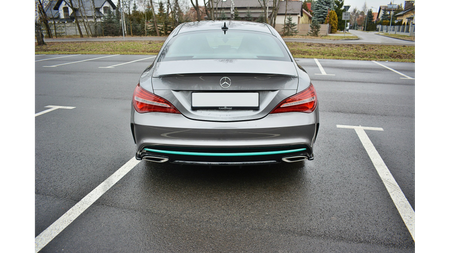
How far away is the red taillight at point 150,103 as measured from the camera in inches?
107

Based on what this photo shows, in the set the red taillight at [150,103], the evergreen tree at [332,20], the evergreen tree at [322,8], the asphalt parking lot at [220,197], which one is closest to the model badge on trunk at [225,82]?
the red taillight at [150,103]

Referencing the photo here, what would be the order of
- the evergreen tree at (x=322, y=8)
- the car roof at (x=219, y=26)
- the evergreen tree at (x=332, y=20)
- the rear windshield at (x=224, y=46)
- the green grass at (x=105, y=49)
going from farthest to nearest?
1. the evergreen tree at (x=322, y=8)
2. the evergreen tree at (x=332, y=20)
3. the green grass at (x=105, y=49)
4. the car roof at (x=219, y=26)
5. the rear windshield at (x=224, y=46)

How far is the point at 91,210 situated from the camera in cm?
276

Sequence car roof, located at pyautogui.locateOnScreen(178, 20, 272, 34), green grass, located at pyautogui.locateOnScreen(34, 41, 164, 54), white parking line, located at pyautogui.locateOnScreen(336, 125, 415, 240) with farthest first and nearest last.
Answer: green grass, located at pyautogui.locateOnScreen(34, 41, 164, 54) < car roof, located at pyautogui.locateOnScreen(178, 20, 272, 34) < white parking line, located at pyautogui.locateOnScreen(336, 125, 415, 240)

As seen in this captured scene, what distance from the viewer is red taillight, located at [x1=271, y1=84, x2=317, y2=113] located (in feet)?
8.95

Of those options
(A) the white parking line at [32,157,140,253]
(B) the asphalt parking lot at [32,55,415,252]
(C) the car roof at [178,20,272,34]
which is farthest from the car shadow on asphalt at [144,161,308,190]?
(C) the car roof at [178,20,272,34]

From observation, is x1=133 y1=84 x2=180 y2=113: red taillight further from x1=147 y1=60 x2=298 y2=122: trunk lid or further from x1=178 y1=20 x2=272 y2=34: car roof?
x1=178 y1=20 x2=272 y2=34: car roof

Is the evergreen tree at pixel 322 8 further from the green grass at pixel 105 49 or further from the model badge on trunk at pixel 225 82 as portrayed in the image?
the model badge on trunk at pixel 225 82

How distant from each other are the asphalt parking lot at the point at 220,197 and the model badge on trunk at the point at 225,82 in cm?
100

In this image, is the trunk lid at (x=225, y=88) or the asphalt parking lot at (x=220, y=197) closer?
the asphalt parking lot at (x=220, y=197)

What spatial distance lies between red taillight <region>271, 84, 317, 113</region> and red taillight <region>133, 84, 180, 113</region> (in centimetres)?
87

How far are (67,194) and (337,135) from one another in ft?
11.5
